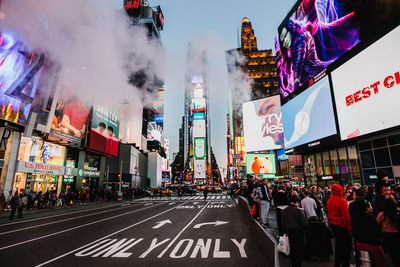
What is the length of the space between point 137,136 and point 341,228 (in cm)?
7256

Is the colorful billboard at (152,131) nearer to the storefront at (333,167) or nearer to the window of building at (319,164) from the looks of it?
the storefront at (333,167)

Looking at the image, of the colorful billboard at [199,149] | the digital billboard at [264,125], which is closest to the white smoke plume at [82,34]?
the digital billboard at [264,125]

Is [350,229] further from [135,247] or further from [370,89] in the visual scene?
[370,89]

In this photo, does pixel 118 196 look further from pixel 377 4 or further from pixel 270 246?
pixel 377 4

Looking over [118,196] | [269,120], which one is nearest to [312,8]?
[269,120]

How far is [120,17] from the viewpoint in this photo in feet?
37.7

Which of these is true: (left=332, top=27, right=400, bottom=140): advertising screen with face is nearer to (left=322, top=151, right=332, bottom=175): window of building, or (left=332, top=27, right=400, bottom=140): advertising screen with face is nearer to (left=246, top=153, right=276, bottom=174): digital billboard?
(left=322, top=151, right=332, bottom=175): window of building

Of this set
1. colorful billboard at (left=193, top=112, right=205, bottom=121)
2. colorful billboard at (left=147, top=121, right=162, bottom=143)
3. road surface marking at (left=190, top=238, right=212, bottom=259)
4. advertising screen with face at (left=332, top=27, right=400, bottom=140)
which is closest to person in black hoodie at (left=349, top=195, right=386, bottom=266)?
road surface marking at (left=190, top=238, right=212, bottom=259)

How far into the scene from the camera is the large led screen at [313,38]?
73.9 feet

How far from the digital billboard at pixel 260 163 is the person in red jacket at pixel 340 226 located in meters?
43.2

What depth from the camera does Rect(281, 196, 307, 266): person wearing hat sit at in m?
4.59

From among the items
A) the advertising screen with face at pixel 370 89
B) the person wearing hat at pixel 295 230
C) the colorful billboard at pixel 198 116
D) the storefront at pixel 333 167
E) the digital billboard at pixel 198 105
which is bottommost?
the person wearing hat at pixel 295 230

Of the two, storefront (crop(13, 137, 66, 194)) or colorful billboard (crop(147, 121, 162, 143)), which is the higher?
colorful billboard (crop(147, 121, 162, 143))

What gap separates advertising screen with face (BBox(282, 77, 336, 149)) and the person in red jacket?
2134cm
